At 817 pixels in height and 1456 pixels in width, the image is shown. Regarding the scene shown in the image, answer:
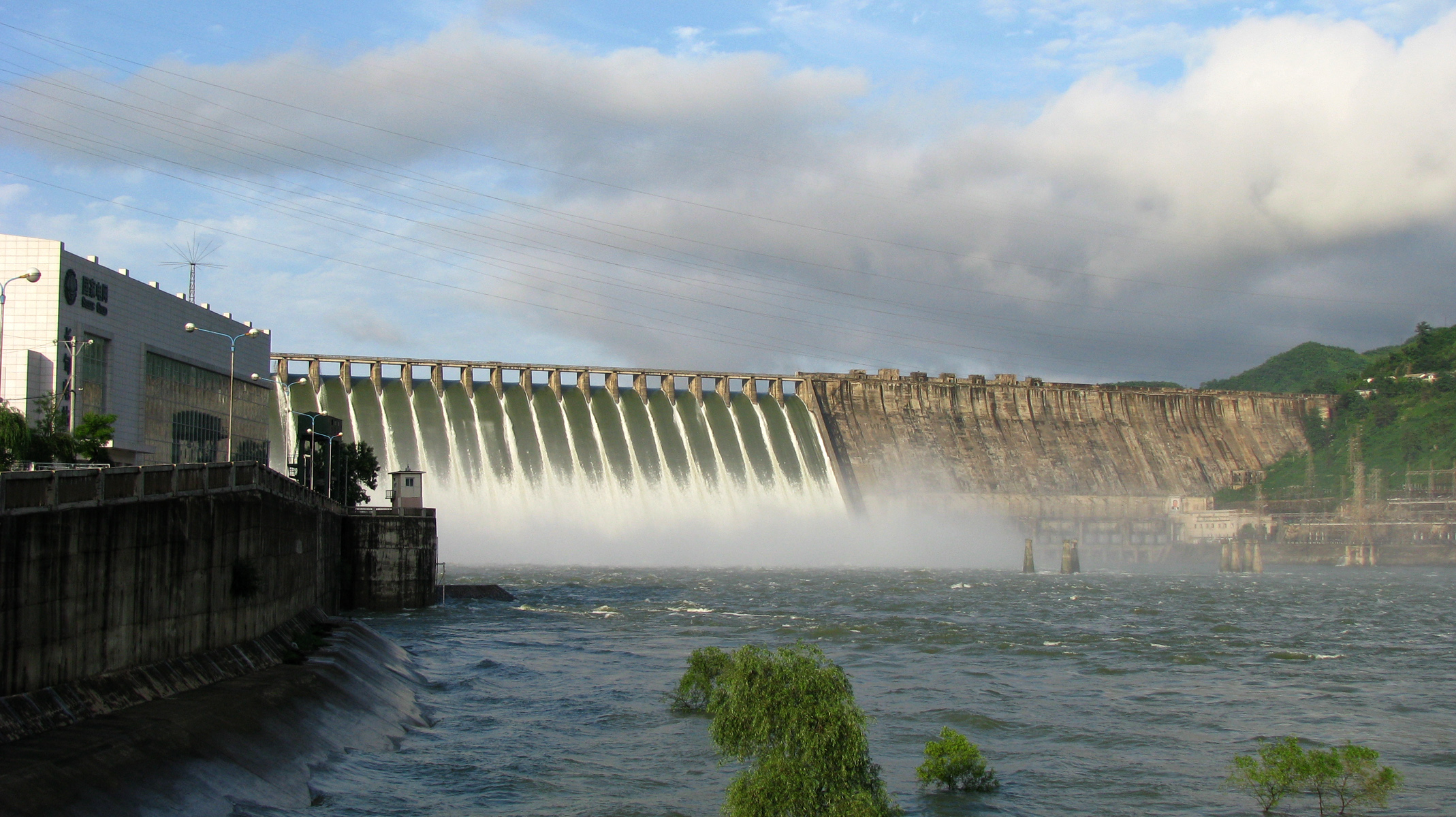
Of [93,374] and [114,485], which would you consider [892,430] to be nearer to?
[93,374]

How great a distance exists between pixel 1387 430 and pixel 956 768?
16544cm

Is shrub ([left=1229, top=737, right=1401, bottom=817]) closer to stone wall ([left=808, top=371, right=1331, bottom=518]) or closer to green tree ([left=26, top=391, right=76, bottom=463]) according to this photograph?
green tree ([left=26, top=391, right=76, bottom=463])

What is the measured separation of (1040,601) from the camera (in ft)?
213

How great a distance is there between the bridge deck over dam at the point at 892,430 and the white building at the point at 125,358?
30038mm

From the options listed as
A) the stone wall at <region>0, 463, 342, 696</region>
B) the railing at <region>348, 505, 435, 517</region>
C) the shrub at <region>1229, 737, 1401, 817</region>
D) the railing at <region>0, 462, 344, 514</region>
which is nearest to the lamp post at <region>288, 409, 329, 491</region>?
the railing at <region>348, 505, 435, 517</region>

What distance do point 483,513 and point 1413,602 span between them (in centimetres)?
6462

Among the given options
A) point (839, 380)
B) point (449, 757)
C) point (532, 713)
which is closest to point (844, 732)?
point (449, 757)

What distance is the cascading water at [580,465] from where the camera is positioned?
313 feet

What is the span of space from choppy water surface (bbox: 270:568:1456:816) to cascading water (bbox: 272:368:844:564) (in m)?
32.0

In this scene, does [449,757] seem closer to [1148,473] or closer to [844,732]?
[844,732]

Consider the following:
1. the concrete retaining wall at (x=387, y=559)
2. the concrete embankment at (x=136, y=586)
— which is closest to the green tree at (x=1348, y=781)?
the concrete embankment at (x=136, y=586)

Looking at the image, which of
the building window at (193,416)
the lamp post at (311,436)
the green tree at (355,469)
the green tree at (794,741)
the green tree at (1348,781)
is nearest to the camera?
the green tree at (794,741)

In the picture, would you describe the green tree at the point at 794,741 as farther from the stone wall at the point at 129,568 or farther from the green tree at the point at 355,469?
the green tree at the point at 355,469

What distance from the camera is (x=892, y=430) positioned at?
428ft
